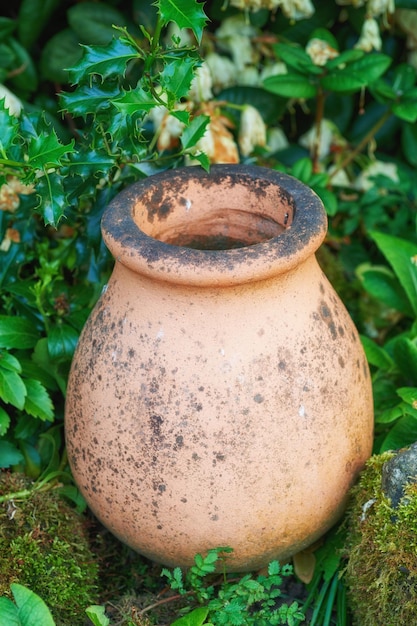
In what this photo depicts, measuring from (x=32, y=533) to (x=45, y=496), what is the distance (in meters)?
0.15

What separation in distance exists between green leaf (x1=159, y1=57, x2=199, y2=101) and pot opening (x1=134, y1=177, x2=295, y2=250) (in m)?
0.28

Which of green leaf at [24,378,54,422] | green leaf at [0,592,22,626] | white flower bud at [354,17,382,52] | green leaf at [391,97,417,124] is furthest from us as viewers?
white flower bud at [354,17,382,52]

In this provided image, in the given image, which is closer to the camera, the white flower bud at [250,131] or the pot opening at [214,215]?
the pot opening at [214,215]

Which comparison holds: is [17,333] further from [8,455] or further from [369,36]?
[369,36]

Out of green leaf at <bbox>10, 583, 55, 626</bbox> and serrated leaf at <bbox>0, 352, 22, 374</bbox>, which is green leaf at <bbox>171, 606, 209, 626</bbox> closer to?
green leaf at <bbox>10, 583, 55, 626</bbox>

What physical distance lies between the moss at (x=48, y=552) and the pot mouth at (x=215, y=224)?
74 cm

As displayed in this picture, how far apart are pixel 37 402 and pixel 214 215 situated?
0.71 m

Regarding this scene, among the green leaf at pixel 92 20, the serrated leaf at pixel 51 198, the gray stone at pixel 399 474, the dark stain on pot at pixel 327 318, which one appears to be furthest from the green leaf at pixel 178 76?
the green leaf at pixel 92 20

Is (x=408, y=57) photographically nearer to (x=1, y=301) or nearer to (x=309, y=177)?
(x=309, y=177)

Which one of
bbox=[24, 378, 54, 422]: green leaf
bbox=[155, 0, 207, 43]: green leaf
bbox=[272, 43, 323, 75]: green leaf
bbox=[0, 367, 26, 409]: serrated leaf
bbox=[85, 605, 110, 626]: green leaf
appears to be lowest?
bbox=[24, 378, 54, 422]: green leaf

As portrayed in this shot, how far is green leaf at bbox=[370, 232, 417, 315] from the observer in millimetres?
2693

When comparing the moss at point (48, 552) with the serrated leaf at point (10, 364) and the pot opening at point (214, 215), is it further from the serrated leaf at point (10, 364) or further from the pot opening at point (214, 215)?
the pot opening at point (214, 215)

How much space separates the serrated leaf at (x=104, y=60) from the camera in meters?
1.98

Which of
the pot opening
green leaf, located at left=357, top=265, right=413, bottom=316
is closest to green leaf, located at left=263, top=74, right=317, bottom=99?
green leaf, located at left=357, top=265, right=413, bottom=316
